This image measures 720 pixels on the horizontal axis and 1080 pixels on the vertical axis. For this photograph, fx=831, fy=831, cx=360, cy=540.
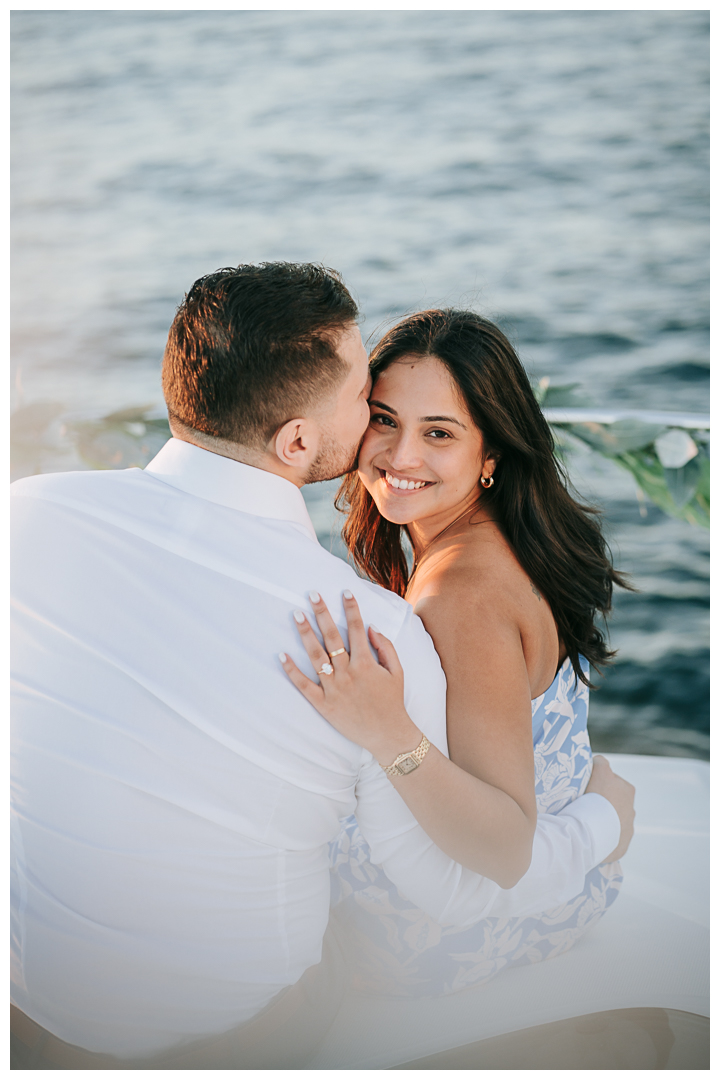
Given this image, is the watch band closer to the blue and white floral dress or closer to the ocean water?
the blue and white floral dress

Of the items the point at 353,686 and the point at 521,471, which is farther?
the point at 521,471

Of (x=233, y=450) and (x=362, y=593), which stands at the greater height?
(x=233, y=450)

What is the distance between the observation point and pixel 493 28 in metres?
3.98

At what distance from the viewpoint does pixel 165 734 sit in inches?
38.7

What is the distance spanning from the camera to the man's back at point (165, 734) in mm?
982

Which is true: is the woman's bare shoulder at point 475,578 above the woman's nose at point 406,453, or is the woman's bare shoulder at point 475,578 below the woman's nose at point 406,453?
below

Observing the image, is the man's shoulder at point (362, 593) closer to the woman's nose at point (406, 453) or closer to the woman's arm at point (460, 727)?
the woman's arm at point (460, 727)

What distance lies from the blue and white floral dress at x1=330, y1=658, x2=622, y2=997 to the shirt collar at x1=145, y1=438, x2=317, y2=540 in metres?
0.63

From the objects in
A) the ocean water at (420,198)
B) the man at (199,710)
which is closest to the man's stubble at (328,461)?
the man at (199,710)

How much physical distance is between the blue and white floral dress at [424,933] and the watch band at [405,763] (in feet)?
1.23

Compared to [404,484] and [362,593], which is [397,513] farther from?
[362,593]

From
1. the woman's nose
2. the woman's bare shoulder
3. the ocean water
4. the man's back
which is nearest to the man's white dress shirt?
the man's back

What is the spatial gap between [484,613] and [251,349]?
0.52 meters

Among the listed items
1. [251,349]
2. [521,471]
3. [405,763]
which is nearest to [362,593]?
[405,763]
